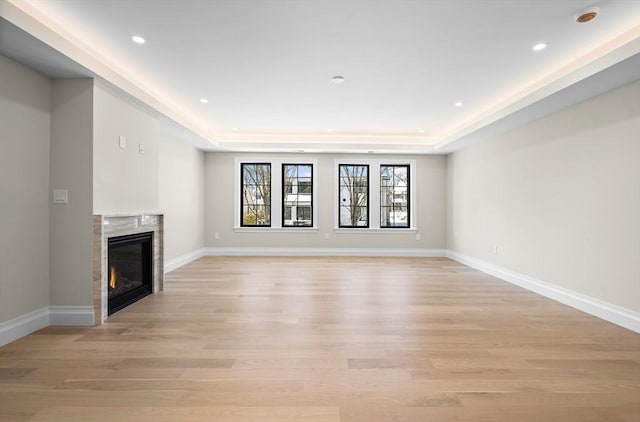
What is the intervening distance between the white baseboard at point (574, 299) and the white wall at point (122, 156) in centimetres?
509

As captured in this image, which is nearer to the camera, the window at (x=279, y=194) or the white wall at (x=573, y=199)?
the white wall at (x=573, y=199)

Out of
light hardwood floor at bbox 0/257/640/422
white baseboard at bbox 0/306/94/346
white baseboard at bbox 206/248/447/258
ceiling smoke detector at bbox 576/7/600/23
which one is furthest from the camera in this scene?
white baseboard at bbox 206/248/447/258

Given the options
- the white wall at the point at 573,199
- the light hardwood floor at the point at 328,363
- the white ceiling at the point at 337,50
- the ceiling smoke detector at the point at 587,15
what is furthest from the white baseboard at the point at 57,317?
the white wall at the point at 573,199

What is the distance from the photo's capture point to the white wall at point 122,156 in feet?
10.3

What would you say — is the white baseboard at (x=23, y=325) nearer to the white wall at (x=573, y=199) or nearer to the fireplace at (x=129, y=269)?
the fireplace at (x=129, y=269)

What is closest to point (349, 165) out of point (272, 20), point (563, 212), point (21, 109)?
point (563, 212)

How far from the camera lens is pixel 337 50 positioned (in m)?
3.12

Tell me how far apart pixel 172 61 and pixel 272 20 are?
4.51 ft

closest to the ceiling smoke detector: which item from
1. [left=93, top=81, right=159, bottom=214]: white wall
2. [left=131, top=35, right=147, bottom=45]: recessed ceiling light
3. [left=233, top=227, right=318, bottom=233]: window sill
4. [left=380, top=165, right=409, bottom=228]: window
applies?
[left=131, top=35, right=147, bottom=45]: recessed ceiling light

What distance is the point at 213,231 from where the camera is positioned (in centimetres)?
731

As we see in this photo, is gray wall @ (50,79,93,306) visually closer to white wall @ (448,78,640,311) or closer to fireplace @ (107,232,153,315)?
fireplace @ (107,232,153,315)

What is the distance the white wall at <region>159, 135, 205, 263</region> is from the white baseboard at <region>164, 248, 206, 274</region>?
57 millimetres

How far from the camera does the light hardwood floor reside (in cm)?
176

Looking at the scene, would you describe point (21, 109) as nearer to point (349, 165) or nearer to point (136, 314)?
point (136, 314)
